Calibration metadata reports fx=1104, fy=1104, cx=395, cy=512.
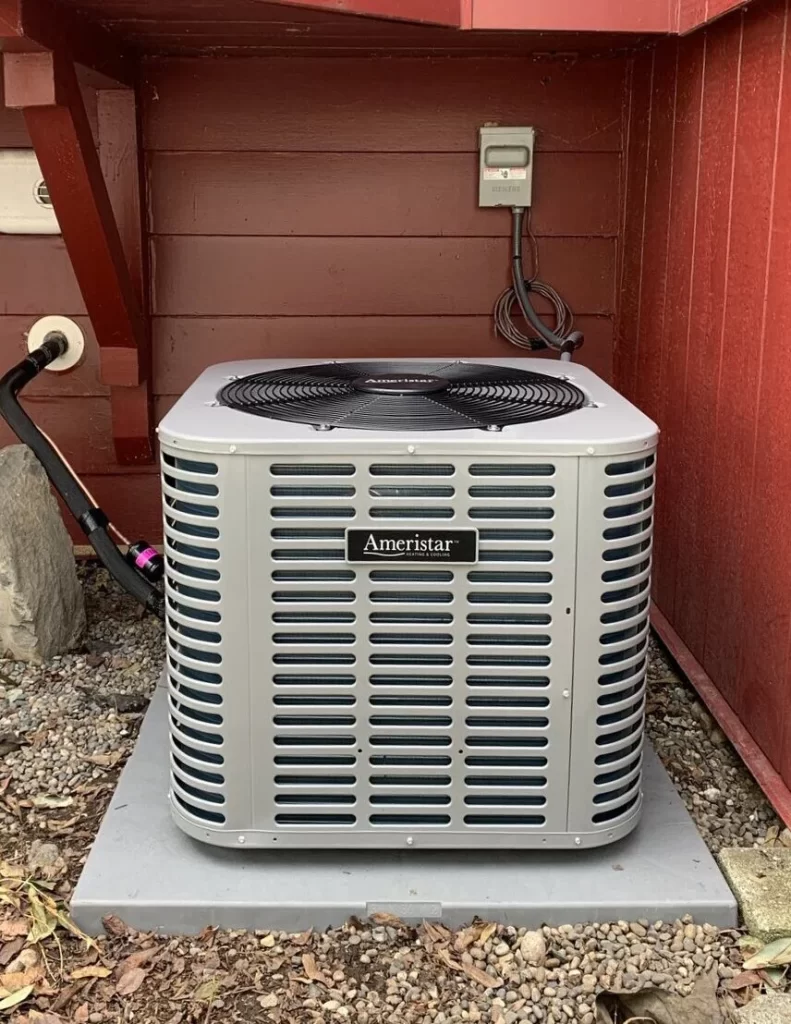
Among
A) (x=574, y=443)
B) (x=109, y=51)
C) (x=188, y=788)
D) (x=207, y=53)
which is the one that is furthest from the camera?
(x=207, y=53)

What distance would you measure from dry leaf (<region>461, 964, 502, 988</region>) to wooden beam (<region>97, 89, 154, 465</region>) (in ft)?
5.86

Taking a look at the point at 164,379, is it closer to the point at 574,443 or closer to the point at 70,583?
the point at 70,583

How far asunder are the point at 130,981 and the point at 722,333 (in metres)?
1.58

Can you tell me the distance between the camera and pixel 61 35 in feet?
7.18

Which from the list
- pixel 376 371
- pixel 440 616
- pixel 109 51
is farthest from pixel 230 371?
pixel 109 51

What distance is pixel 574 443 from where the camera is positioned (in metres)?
1.56

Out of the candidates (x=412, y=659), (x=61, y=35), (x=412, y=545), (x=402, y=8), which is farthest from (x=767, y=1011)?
(x=61, y=35)

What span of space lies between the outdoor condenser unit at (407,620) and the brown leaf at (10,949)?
0.29 metres

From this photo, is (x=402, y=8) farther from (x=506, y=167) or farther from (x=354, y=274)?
(x=354, y=274)

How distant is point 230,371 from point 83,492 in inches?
28.6

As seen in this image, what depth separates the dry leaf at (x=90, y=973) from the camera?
5.19ft

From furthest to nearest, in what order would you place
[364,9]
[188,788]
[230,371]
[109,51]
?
[109,51]
[230,371]
[364,9]
[188,788]

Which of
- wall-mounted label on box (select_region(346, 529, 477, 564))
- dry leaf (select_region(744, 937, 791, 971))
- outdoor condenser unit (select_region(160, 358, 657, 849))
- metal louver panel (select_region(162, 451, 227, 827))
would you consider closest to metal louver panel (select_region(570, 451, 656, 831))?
outdoor condenser unit (select_region(160, 358, 657, 849))

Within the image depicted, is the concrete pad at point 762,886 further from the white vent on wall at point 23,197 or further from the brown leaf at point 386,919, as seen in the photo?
the white vent on wall at point 23,197
